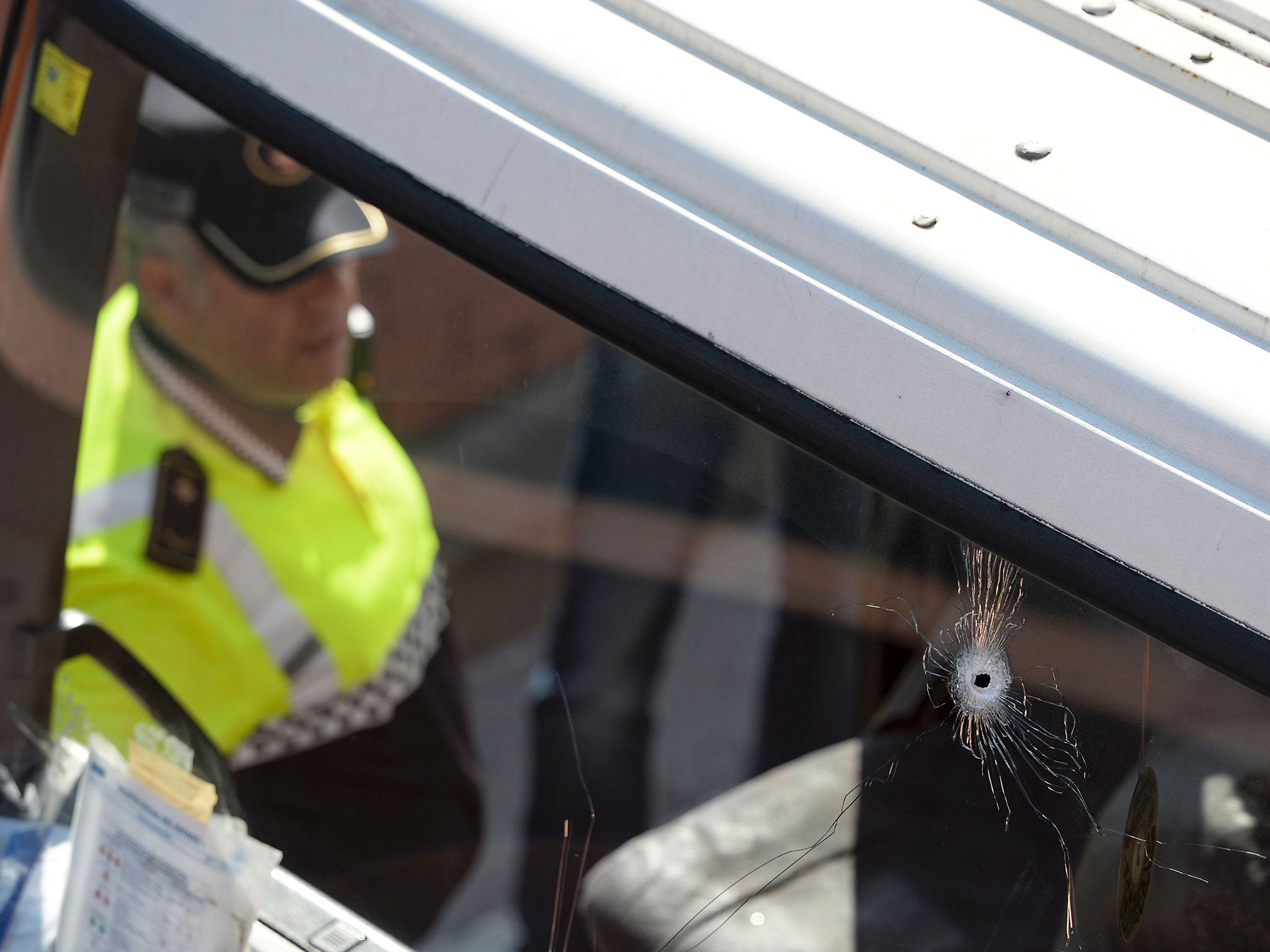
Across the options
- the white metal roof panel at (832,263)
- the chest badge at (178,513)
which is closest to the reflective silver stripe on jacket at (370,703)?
the chest badge at (178,513)

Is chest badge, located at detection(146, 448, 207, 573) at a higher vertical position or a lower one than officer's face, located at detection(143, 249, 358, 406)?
lower

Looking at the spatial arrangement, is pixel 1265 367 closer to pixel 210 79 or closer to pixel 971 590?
pixel 971 590

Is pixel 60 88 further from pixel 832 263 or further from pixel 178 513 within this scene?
pixel 832 263

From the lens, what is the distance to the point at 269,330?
6.67ft

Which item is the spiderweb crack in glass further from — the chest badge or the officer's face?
the chest badge

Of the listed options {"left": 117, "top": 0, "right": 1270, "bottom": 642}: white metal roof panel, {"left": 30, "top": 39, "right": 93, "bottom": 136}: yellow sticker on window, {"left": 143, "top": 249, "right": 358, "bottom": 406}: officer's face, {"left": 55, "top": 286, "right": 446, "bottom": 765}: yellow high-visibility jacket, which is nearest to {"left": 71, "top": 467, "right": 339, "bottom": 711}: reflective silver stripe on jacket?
{"left": 55, "top": 286, "right": 446, "bottom": 765}: yellow high-visibility jacket

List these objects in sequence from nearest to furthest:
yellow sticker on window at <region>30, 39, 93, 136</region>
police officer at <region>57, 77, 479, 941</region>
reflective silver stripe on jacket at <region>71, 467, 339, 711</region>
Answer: yellow sticker on window at <region>30, 39, 93, 136</region>, police officer at <region>57, 77, 479, 941</region>, reflective silver stripe on jacket at <region>71, 467, 339, 711</region>

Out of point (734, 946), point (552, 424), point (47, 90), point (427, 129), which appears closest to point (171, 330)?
→ point (47, 90)

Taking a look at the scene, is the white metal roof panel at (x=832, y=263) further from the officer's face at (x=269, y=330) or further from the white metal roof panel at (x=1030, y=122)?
the officer's face at (x=269, y=330)

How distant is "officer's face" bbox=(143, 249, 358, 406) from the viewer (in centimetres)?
184

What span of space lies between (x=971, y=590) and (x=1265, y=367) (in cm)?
23

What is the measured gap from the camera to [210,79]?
1.06 m

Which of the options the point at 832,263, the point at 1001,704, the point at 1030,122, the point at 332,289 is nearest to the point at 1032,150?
the point at 1030,122

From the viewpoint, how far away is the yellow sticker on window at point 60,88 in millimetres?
1309
